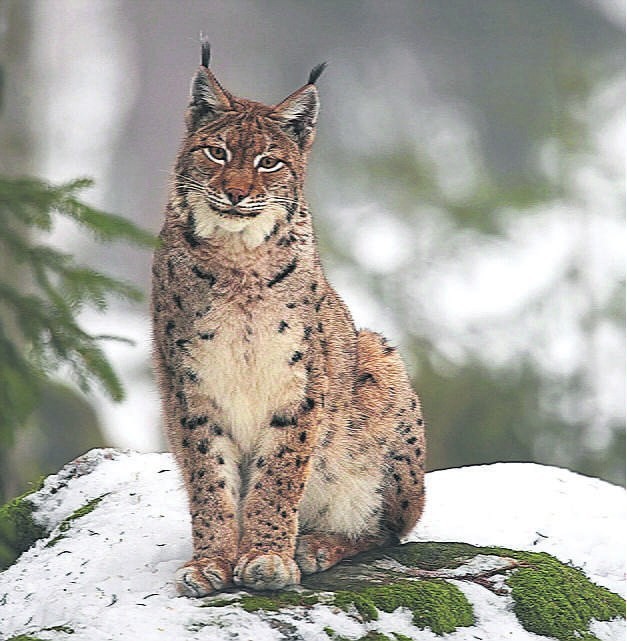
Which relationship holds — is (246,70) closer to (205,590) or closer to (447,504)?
(447,504)

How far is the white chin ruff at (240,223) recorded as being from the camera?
13.8 ft

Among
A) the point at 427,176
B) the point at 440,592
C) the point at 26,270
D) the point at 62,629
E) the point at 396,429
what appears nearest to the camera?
the point at 62,629

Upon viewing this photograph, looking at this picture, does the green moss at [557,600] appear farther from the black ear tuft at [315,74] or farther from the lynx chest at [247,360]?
the black ear tuft at [315,74]

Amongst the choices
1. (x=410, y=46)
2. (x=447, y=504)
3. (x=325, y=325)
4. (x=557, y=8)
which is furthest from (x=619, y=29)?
(x=325, y=325)

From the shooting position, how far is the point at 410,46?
48.7 ft

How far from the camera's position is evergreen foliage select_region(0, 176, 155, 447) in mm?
3268

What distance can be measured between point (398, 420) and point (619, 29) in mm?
9313

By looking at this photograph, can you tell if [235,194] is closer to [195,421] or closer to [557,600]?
[195,421]

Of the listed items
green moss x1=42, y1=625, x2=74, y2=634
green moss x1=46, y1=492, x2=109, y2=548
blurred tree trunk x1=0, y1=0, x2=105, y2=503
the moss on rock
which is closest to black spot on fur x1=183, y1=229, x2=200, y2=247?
the moss on rock

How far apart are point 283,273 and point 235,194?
378mm

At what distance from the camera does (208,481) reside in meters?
4.32

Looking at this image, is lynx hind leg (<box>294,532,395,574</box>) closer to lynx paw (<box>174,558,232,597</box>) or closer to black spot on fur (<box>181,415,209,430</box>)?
lynx paw (<box>174,558,232,597</box>)

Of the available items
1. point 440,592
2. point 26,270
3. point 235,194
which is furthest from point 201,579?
point 26,270

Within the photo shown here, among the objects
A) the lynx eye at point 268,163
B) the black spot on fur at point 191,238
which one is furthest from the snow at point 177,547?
the lynx eye at point 268,163
